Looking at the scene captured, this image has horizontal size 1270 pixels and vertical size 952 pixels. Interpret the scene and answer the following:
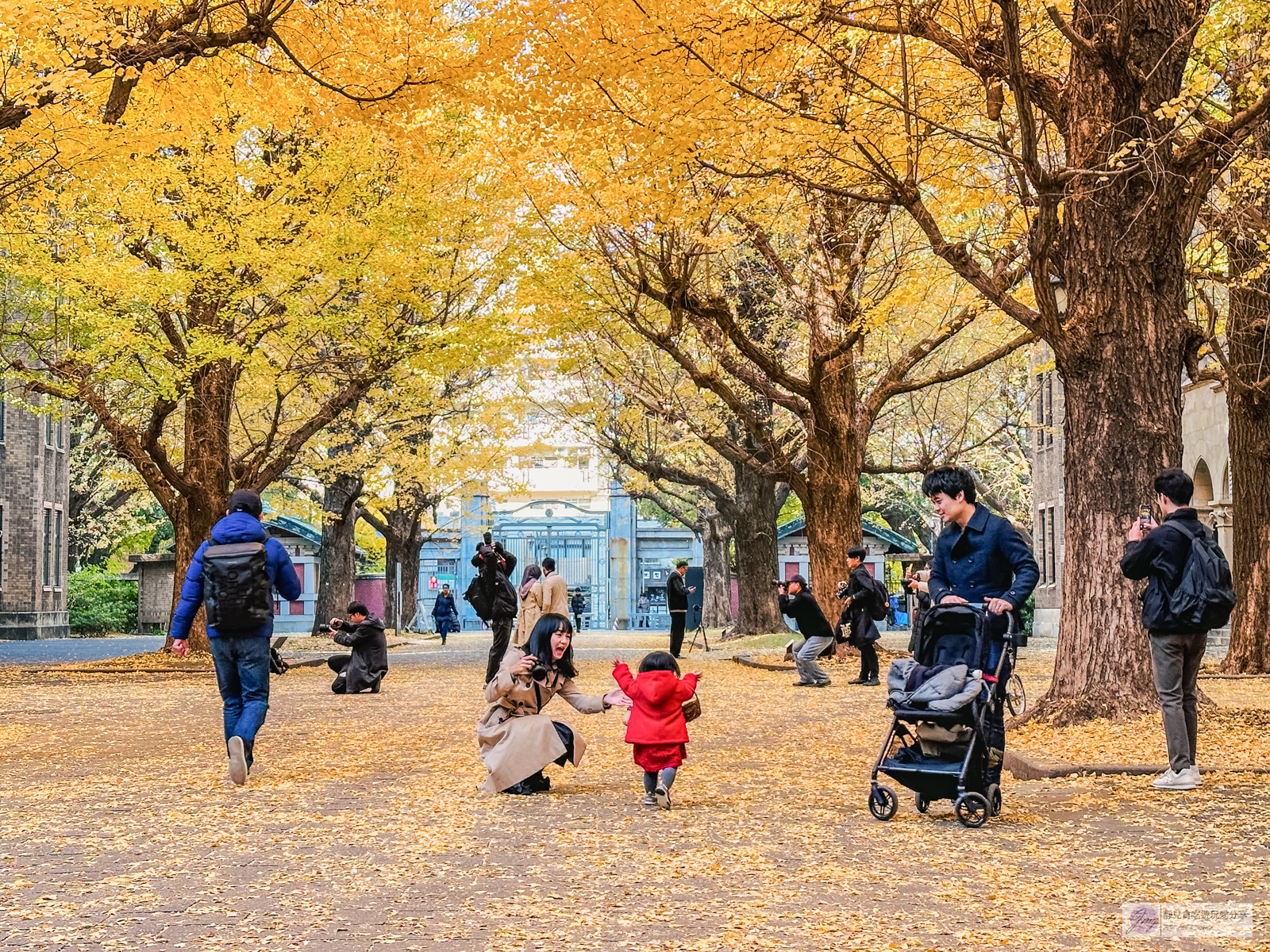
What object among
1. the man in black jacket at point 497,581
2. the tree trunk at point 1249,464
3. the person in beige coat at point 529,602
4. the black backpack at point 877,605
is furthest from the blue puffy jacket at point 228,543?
the tree trunk at point 1249,464

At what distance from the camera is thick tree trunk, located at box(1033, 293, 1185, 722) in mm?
11992

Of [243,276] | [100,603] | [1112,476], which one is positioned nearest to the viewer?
[1112,476]

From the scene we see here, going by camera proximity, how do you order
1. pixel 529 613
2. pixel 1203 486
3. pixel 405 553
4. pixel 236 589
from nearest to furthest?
pixel 236 589, pixel 529 613, pixel 1203 486, pixel 405 553

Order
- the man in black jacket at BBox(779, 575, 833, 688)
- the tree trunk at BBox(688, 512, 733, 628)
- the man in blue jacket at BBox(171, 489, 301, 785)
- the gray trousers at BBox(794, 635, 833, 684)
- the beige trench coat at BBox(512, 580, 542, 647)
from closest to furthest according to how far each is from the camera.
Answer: the man in blue jacket at BBox(171, 489, 301, 785) < the beige trench coat at BBox(512, 580, 542, 647) < the man in black jacket at BBox(779, 575, 833, 688) < the gray trousers at BBox(794, 635, 833, 684) < the tree trunk at BBox(688, 512, 733, 628)

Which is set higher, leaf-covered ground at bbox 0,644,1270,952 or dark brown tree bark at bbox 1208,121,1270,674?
dark brown tree bark at bbox 1208,121,1270,674

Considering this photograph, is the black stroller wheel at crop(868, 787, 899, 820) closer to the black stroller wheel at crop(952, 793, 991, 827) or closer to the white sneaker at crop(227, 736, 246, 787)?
the black stroller wheel at crop(952, 793, 991, 827)

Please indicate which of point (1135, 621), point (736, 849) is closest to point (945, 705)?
point (736, 849)

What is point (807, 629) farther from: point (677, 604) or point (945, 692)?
point (945, 692)

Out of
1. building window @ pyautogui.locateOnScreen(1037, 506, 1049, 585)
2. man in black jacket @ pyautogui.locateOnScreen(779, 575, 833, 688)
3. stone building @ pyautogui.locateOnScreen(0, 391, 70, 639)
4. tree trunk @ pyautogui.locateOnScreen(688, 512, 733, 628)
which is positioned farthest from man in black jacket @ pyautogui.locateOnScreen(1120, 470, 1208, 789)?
stone building @ pyautogui.locateOnScreen(0, 391, 70, 639)

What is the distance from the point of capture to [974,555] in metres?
8.75

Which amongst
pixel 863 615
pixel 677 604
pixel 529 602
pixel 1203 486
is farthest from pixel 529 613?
pixel 1203 486

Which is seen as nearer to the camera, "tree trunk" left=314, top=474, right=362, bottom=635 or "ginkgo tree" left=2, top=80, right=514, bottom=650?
"ginkgo tree" left=2, top=80, right=514, bottom=650

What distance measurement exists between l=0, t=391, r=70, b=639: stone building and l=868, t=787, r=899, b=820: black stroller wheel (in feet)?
124

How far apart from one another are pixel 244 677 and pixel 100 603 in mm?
42097
